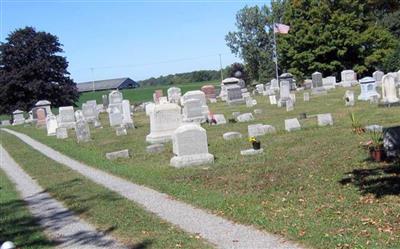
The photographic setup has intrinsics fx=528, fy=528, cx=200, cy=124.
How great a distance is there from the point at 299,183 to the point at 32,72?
5402cm

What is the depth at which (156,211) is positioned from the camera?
9398 mm

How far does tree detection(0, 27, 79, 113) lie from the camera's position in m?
58.3

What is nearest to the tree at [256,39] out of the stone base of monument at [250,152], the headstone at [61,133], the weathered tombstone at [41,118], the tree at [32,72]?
the tree at [32,72]

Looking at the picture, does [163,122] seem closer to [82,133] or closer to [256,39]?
[82,133]

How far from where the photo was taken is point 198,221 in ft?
27.6

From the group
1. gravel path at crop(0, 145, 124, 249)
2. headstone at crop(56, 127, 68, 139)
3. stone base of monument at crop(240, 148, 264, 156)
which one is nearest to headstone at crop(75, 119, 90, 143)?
headstone at crop(56, 127, 68, 139)

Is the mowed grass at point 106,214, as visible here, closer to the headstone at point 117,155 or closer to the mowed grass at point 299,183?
the mowed grass at point 299,183

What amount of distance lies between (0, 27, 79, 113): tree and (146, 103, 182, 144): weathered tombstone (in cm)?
4083

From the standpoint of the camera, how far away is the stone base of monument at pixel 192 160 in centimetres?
1377

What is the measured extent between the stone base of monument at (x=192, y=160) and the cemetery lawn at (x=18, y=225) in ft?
13.1

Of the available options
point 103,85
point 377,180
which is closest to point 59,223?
point 377,180

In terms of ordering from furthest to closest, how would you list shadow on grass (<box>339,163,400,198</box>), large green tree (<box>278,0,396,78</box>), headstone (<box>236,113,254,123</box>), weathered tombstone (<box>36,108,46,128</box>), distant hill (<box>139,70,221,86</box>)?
1. distant hill (<box>139,70,221,86</box>)
2. large green tree (<box>278,0,396,78</box>)
3. weathered tombstone (<box>36,108,46,128</box>)
4. headstone (<box>236,113,254,123</box>)
5. shadow on grass (<box>339,163,400,198</box>)

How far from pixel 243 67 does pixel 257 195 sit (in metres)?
73.7

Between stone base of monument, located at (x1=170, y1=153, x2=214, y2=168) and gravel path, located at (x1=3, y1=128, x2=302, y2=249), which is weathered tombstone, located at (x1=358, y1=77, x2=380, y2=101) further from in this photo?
gravel path, located at (x1=3, y1=128, x2=302, y2=249)
